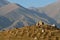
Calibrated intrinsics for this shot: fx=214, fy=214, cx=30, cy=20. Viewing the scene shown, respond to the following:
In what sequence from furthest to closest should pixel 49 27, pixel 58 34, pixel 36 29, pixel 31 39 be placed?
1. pixel 49 27
2. pixel 36 29
3. pixel 58 34
4. pixel 31 39

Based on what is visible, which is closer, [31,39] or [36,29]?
[31,39]

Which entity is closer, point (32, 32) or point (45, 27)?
point (32, 32)

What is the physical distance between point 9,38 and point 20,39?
4.19ft

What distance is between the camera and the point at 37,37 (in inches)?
782

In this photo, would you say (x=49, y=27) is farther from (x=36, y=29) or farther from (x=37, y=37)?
(x=37, y=37)

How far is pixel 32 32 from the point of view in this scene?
2131 centimetres

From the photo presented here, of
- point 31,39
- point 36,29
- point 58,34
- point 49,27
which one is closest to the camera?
point 31,39

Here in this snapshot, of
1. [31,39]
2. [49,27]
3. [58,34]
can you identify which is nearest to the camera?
[31,39]

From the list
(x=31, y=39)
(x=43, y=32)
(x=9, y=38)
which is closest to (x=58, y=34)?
(x=43, y=32)

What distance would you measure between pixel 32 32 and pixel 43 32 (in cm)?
111

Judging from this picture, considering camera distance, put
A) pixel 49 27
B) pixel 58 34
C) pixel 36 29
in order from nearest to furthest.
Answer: pixel 58 34 < pixel 36 29 < pixel 49 27

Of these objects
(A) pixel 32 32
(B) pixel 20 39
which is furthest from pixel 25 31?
(B) pixel 20 39

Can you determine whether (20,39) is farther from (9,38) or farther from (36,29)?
(36,29)

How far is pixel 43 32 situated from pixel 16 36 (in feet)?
8.77
